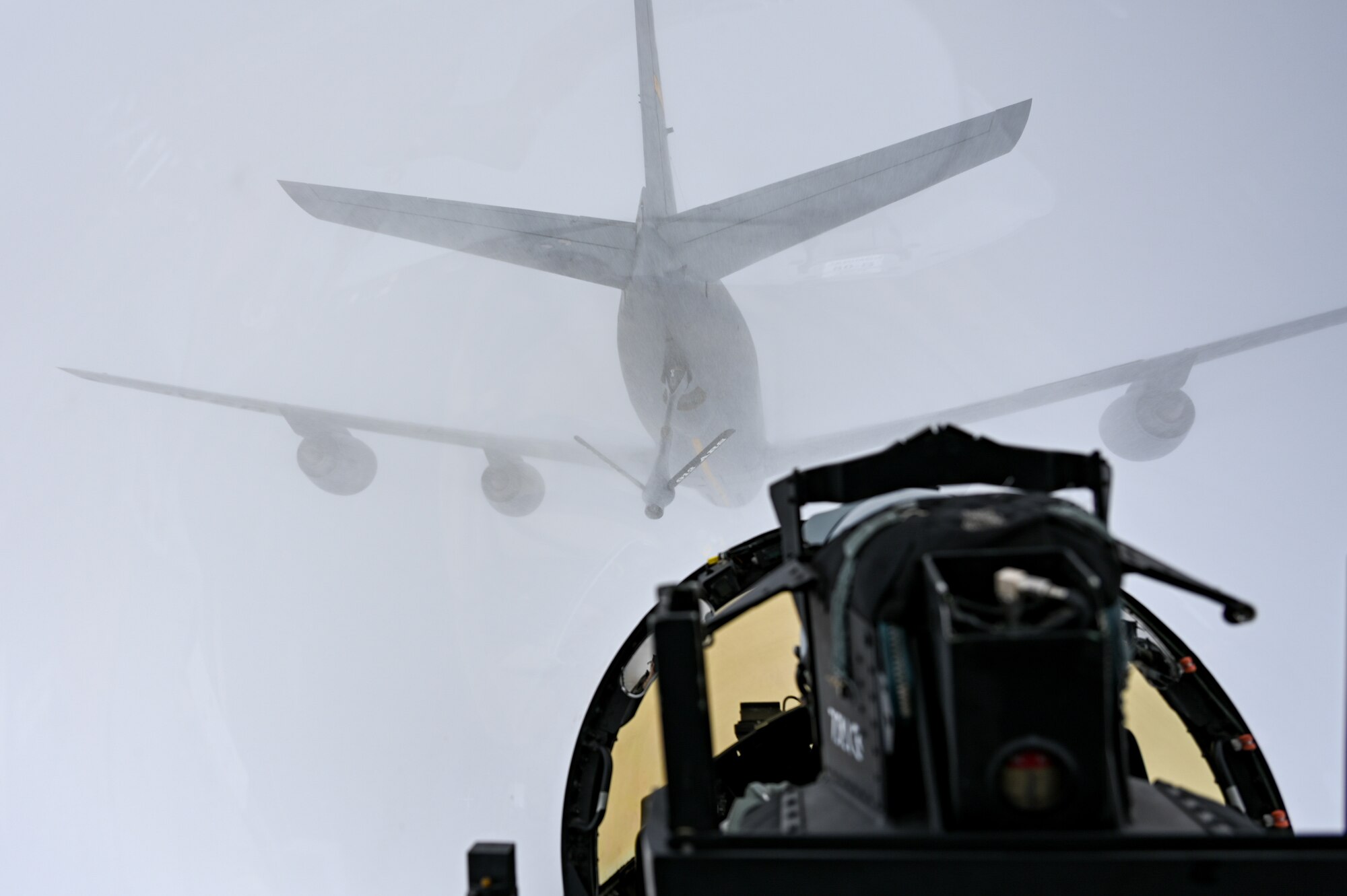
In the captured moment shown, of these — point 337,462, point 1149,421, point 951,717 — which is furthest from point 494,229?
point 951,717

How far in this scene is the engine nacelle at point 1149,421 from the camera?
21.8 ft

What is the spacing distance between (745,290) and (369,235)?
3804 millimetres

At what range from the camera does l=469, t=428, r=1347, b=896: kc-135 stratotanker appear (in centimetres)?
140

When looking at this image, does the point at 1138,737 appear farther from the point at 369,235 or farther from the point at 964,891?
the point at 369,235

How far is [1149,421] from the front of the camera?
6.77 metres

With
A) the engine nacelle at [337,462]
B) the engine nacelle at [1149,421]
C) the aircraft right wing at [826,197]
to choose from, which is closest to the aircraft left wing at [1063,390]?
the engine nacelle at [1149,421]

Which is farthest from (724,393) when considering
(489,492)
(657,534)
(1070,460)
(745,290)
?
(1070,460)

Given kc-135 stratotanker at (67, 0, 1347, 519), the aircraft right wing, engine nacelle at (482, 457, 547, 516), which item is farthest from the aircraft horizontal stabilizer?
engine nacelle at (482, 457, 547, 516)

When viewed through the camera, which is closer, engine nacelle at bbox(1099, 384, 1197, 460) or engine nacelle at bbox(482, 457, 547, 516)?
engine nacelle at bbox(1099, 384, 1197, 460)

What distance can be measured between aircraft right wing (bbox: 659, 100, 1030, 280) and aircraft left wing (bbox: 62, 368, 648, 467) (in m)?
2.23

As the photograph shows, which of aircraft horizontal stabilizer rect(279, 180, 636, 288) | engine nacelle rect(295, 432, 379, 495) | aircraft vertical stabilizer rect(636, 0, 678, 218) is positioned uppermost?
aircraft vertical stabilizer rect(636, 0, 678, 218)

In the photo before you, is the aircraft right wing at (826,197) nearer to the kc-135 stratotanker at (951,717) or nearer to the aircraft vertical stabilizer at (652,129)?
the aircraft vertical stabilizer at (652,129)

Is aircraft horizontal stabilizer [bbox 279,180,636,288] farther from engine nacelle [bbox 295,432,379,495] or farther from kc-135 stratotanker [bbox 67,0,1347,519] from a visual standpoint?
engine nacelle [bbox 295,432,379,495]

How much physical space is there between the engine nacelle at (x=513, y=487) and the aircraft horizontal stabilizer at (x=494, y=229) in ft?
6.46
